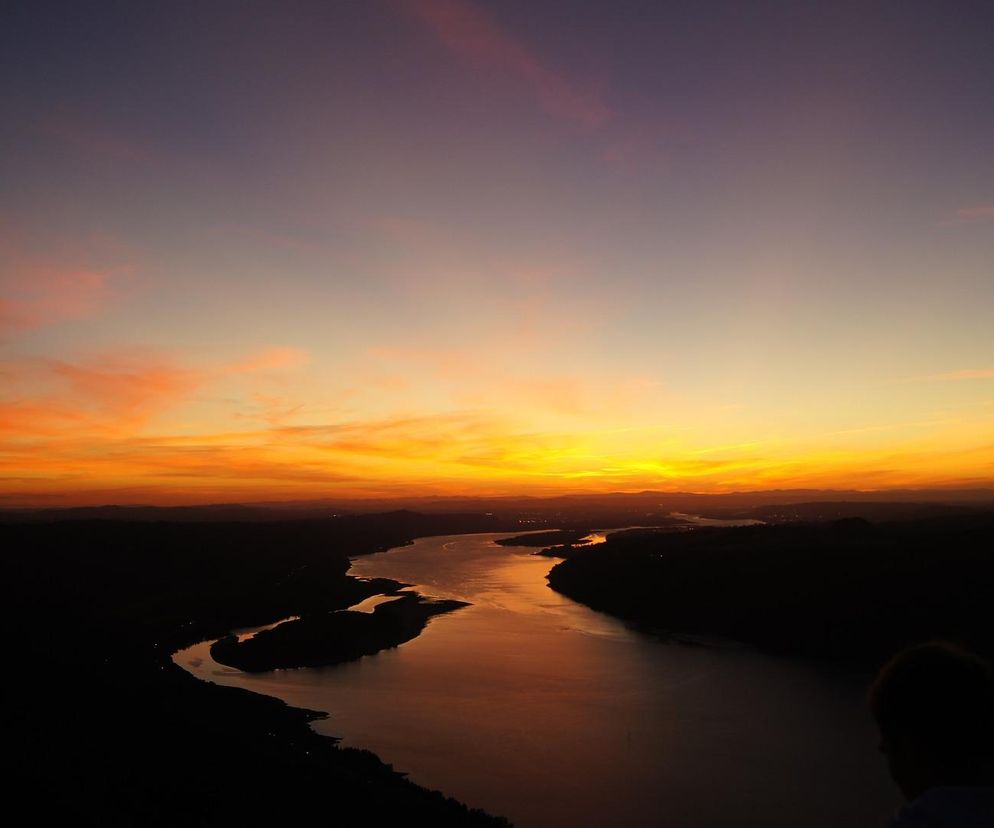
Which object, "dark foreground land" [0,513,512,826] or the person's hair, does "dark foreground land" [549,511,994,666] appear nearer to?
"dark foreground land" [0,513,512,826]

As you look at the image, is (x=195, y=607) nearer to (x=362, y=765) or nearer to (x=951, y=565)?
(x=362, y=765)

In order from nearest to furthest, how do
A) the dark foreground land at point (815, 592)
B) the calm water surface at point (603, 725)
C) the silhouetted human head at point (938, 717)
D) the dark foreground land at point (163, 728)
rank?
the silhouetted human head at point (938, 717), the dark foreground land at point (163, 728), the calm water surface at point (603, 725), the dark foreground land at point (815, 592)

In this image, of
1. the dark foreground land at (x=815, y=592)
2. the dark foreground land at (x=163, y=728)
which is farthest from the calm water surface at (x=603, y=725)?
the dark foreground land at (x=815, y=592)

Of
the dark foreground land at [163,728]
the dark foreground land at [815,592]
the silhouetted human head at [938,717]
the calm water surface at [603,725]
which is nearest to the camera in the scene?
the silhouetted human head at [938,717]

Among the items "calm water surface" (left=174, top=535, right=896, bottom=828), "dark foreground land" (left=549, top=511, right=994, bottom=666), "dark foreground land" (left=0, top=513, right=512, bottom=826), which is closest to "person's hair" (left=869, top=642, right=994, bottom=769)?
"dark foreground land" (left=0, top=513, right=512, bottom=826)

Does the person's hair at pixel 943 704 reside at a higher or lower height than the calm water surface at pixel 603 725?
higher

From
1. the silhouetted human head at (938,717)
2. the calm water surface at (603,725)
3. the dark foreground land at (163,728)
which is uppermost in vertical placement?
the silhouetted human head at (938,717)

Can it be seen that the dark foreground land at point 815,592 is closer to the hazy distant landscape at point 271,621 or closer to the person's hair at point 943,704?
the hazy distant landscape at point 271,621
